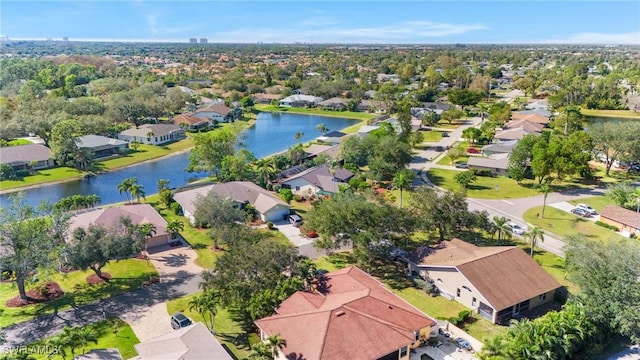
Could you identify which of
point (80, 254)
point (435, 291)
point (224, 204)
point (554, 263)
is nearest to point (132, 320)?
point (80, 254)

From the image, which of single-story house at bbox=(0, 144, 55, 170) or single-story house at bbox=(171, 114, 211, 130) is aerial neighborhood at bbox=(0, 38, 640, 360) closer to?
single-story house at bbox=(0, 144, 55, 170)

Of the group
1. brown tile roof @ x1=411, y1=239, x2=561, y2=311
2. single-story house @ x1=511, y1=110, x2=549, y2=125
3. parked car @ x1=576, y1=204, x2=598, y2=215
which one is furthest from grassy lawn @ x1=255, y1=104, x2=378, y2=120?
brown tile roof @ x1=411, y1=239, x2=561, y2=311

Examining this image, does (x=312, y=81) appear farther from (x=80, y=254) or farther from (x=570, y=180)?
(x=80, y=254)

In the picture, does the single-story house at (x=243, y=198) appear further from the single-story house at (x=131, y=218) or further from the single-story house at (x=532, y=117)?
the single-story house at (x=532, y=117)

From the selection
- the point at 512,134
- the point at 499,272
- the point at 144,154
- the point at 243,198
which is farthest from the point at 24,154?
the point at 512,134

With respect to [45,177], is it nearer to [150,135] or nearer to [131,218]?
[150,135]

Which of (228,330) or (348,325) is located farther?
(228,330)
